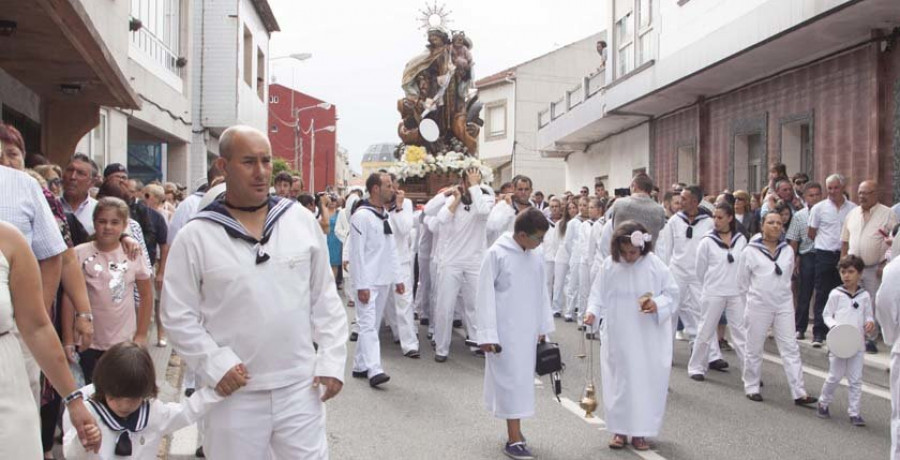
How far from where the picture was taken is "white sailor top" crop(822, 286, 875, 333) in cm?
812

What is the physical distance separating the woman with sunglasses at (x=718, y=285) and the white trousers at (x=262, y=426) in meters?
6.51

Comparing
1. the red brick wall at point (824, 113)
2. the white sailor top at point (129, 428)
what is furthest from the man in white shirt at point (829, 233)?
the white sailor top at point (129, 428)

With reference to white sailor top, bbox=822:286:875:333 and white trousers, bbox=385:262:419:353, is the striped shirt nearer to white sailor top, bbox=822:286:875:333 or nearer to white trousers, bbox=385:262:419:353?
white sailor top, bbox=822:286:875:333

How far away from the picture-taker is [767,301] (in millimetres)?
8812

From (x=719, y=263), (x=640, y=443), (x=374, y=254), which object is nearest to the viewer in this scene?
(x=640, y=443)

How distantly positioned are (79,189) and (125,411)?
353 centimetres

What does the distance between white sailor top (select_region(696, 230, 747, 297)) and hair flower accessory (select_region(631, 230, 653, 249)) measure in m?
2.93

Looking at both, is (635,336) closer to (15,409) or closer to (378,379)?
(378,379)

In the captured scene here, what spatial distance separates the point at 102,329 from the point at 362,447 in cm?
203

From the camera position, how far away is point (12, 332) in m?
3.33

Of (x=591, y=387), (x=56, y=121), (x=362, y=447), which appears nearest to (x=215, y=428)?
(x=362, y=447)

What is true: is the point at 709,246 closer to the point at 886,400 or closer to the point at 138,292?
the point at 886,400

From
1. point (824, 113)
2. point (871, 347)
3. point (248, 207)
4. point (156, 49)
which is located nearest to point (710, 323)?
point (871, 347)

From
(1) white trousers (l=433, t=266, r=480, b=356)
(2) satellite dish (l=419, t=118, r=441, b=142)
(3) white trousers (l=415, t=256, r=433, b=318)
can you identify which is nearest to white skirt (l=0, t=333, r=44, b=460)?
(1) white trousers (l=433, t=266, r=480, b=356)
